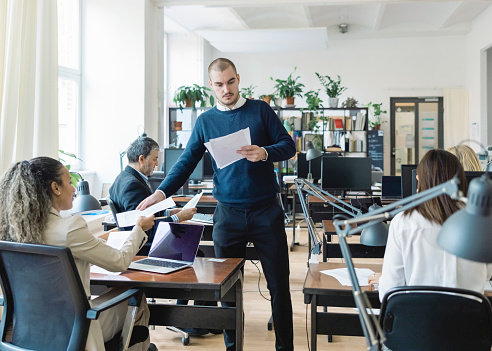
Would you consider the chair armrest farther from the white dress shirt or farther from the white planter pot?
the white planter pot

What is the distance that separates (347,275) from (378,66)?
10843mm

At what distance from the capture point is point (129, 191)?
137 inches

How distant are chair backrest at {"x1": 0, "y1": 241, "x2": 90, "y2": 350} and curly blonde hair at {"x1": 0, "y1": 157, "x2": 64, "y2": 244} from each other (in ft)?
0.29

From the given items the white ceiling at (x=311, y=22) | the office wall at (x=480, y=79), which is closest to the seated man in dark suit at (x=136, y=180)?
the white ceiling at (x=311, y=22)

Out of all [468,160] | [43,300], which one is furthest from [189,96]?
[43,300]

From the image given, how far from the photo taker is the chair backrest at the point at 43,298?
1926 mm

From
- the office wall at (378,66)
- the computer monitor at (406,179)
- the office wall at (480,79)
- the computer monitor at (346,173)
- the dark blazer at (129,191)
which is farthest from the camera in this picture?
the office wall at (378,66)

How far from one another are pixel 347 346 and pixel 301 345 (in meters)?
0.29

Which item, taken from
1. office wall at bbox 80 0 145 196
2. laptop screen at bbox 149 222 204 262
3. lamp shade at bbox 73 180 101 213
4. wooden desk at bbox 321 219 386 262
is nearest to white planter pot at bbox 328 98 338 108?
office wall at bbox 80 0 145 196

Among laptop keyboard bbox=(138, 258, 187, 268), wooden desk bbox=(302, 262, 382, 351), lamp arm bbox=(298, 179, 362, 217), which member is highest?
lamp arm bbox=(298, 179, 362, 217)

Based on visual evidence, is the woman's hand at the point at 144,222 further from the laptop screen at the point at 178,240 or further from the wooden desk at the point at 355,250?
the wooden desk at the point at 355,250

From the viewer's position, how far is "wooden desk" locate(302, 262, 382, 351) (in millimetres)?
2261

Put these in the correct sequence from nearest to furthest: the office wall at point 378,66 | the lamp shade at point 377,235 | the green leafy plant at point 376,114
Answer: the lamp shade at point 377,235, the green leafy plant at point 376,114, the office wall at point 378,66

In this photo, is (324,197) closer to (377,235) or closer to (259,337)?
(377,235)
